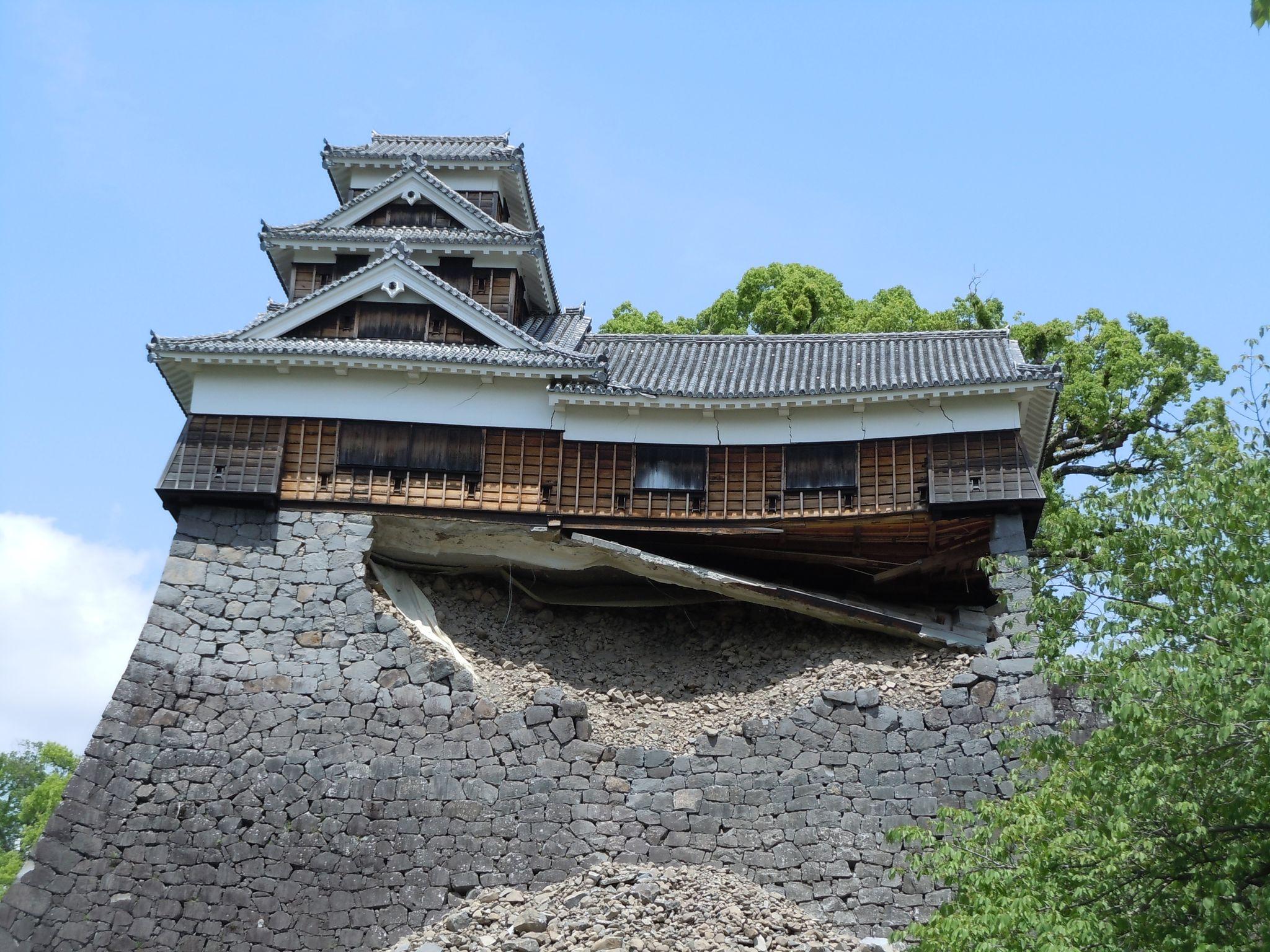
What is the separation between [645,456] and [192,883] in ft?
29.7

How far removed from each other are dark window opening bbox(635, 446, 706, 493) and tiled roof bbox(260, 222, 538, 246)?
483 cm

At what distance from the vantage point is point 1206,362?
1021 inches

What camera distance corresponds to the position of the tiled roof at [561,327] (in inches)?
906

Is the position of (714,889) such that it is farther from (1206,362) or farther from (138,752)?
(1206,362)

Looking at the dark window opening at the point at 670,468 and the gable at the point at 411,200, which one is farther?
the gable at the point at 411,200

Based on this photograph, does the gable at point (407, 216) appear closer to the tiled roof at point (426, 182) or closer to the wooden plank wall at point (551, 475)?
the tiled roof at point (426, 182)

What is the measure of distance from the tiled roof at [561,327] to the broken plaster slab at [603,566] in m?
3.68

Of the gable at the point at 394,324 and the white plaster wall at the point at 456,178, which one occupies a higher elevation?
the white plaster wall at the point at 456,178

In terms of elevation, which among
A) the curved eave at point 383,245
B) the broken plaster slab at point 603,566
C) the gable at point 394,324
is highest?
the curved eave at point 383,245

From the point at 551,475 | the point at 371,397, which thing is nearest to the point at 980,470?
the point at 551,475

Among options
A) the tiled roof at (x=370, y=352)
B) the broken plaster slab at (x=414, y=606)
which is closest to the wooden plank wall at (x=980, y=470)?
the tiled roof at (x=370, y=352)

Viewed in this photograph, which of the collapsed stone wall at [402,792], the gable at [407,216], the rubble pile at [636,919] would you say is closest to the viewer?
the rubble pile at [636,919]

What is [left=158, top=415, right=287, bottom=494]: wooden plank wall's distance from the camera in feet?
65.9

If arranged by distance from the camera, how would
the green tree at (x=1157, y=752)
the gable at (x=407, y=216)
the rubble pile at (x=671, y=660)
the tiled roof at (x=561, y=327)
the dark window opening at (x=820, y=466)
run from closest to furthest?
the green tree at (x=1157, y=752) < the rubble pile at (x=671, y=660) < the dark window opening at (x=820, y=466) < the tiled roof at (x=561, y=327) < the gable at (x=407, y=216)
